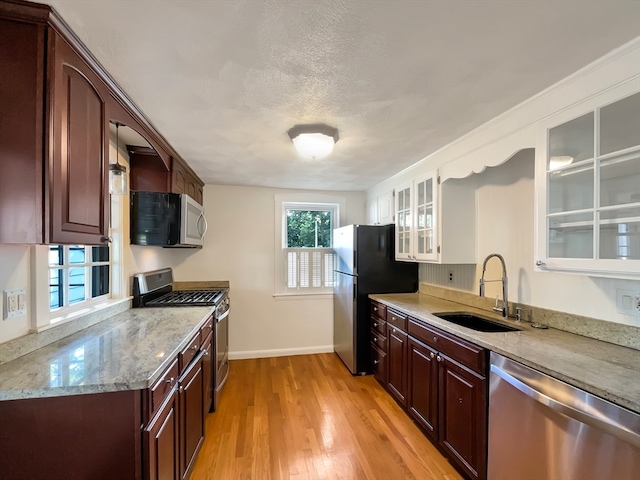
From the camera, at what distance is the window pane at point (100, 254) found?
2184 millimetres

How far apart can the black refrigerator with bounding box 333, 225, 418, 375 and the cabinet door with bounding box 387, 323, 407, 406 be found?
505 mm

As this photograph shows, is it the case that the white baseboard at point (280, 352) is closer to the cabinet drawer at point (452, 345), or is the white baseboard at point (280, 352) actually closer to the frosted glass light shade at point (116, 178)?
the cabinet drawer at point (452, 345)

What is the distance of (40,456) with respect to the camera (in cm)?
109

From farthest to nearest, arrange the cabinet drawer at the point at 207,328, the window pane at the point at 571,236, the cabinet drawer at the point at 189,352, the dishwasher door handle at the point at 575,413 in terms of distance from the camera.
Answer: the cabinet drawer at the point at 207,328 < the cabinet drawer at the point at 189,352 < the window pane at the point at 571,236 < the dishwasher door handle at the point at 575,413

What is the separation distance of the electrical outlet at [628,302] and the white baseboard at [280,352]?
317 cm

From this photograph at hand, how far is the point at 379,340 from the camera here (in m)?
3.03

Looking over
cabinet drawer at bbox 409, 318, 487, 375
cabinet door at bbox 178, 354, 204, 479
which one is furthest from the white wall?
cabinet drawer at bbox 409, 318, 487, 375

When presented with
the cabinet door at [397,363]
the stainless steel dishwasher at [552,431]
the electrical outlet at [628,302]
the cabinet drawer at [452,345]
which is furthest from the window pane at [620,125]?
the cabinet door at [397,363]

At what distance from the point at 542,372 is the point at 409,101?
1.51m

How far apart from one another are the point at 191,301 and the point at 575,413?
8.70 feet

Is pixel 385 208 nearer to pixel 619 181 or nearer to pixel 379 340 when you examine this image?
pixel 379 340

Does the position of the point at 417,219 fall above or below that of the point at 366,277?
above

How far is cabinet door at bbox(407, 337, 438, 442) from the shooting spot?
208 centimetres

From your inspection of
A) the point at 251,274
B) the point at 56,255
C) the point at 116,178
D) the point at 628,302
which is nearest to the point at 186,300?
the point at 56,255
